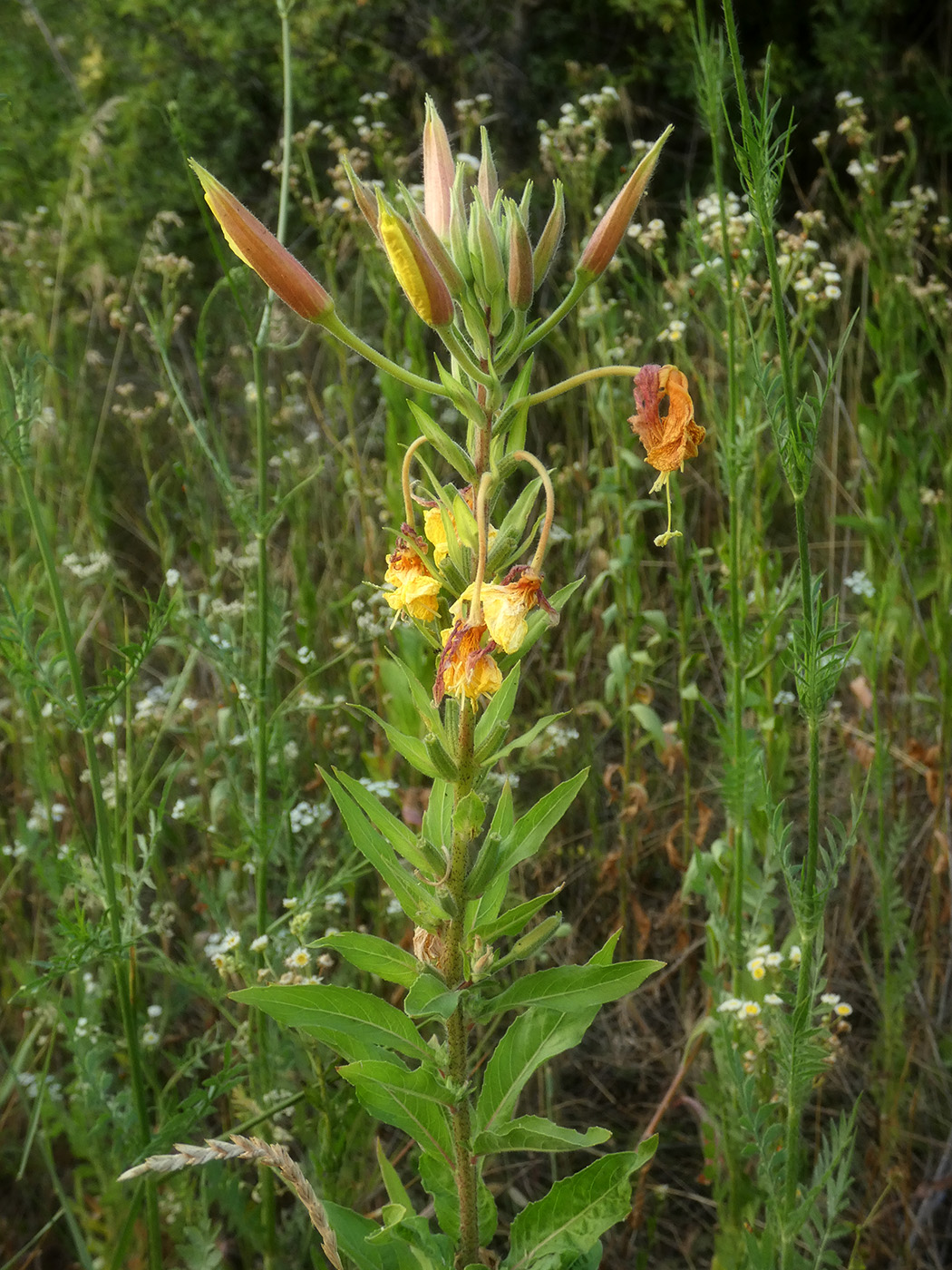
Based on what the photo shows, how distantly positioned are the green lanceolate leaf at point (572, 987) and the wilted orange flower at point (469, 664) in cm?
38

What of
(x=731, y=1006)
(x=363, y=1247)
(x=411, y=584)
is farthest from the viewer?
(x=731, y=1006)

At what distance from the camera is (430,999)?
1.24 meters

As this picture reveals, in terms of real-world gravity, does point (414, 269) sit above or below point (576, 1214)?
above

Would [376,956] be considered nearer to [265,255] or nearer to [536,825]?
[536,825]

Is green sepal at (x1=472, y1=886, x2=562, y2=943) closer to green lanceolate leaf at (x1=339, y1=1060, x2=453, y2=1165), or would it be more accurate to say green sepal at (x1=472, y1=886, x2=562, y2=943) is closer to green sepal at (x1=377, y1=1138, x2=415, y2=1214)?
green lanceolate leaf at (x1=339, y1=1060, x2=453, y2=1165)

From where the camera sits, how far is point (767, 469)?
2.42 metres

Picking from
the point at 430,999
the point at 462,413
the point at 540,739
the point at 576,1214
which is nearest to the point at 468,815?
the point at 430,999

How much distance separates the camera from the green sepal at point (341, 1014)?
1268 millimetres

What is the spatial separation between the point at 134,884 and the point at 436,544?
0.94 m

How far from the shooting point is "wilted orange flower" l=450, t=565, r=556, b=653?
1.10 meters

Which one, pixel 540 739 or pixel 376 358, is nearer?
pixel 376 358

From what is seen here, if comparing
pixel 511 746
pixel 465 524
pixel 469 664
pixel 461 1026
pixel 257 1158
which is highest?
pixel 465 524

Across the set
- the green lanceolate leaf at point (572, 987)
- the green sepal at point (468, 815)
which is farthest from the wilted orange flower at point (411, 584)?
the green lanceolate leaf at point (572, 987)

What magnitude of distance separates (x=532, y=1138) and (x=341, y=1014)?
0.27 meters
